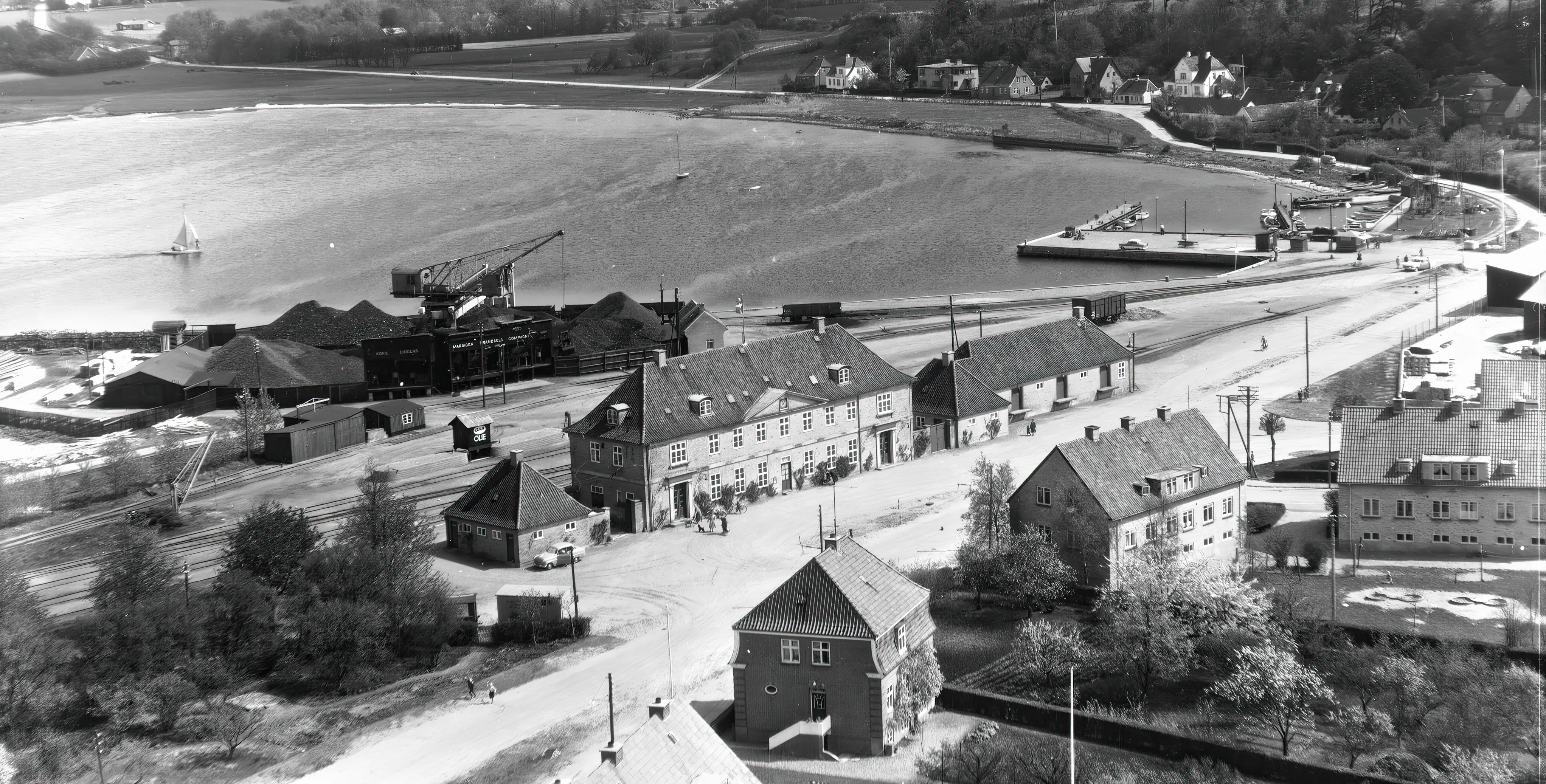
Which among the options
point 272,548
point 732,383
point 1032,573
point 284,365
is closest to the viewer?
point 1032,573

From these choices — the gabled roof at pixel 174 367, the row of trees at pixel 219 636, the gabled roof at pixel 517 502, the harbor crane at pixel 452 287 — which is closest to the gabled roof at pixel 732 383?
the gabled roof at pixel 517 502

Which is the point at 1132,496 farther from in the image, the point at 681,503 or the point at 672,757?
the point at 672,757

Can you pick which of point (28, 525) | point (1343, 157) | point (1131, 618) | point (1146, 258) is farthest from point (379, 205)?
point (1131, 618)

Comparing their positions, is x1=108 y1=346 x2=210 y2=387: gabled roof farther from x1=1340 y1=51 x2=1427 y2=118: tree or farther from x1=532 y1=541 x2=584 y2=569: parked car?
x1=1340 y1=51 x2=1427 y2=118: tree

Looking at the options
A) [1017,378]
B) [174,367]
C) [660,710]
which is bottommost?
[174,367]

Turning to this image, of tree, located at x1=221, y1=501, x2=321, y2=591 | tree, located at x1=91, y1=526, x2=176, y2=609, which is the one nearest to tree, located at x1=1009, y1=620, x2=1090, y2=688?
tree, located at x1=221, y1=501, x2=321, y2=591

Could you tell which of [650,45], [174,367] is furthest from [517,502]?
[650,45]

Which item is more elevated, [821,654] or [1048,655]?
[821,654]
